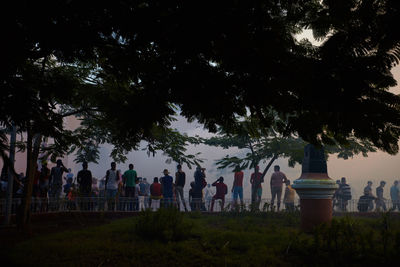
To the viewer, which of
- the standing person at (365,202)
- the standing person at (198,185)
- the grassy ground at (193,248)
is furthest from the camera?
the standing person at (365,202)

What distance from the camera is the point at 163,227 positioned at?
23.8 feet

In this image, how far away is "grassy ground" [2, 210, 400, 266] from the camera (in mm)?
5734

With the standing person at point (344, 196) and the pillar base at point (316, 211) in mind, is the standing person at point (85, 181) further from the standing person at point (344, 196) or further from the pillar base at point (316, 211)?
A: the standing person at point (344, 196)

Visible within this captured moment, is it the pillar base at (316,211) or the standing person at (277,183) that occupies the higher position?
the standing person at (277,183)

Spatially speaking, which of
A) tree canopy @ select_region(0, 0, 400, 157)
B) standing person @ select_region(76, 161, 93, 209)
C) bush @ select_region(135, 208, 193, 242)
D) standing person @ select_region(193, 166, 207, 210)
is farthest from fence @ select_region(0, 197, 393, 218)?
tree canopy @ select_region(0, 0, 400, 157)

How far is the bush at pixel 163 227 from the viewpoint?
724 cm

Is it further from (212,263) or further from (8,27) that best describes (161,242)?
(8,27)

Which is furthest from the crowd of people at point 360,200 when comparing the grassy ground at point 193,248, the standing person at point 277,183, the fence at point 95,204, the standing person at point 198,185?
the grassy ground at point 193,248

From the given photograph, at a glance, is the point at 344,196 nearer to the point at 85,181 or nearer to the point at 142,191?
the point at 142,191

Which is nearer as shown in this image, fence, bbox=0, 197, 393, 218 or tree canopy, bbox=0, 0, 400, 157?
tree canopy, bbox=0, 0, 400, 157

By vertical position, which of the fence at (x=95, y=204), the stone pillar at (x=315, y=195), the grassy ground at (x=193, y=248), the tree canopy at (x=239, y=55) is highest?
the tree canopy at (x=239, y=55)

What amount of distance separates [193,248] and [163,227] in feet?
3.18

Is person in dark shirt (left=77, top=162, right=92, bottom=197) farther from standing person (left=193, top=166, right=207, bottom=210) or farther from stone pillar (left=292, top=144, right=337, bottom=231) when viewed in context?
stone pillar (left=292, top=144, right=337, bottom=231)

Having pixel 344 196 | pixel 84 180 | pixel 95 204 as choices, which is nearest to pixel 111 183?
pixel 95 204
